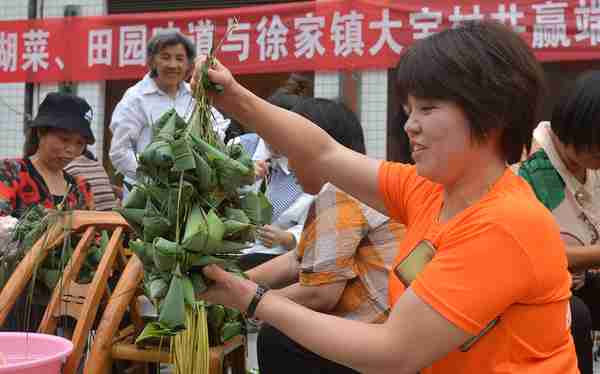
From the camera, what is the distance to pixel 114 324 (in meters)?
1.84

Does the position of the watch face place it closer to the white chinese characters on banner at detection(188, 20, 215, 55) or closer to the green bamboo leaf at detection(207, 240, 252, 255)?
the green bamboo leaf at detection(207, 240, 252, 255)

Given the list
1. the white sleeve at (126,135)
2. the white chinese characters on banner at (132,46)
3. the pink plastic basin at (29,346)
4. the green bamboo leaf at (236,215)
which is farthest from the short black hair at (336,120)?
the white chinese characters on banner at (132,46)

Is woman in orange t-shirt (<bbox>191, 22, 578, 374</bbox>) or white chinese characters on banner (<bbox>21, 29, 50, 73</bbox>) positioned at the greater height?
white chinese characters on banner (<bbox>21, 29, 50, 73</bbox>)

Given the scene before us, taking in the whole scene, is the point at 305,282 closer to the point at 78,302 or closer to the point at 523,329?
the point at 78,302

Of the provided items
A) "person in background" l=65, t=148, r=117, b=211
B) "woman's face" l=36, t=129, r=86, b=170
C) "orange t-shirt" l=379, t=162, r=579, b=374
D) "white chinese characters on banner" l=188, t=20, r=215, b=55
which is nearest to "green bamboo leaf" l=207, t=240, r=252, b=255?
"orange t-shirt" l=379, t=162, r=579, b=374

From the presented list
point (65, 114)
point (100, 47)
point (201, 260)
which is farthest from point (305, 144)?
point (100, 47)

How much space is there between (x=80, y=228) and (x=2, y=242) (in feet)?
0.78

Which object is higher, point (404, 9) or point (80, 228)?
point (404, 9)

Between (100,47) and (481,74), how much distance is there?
4728 mm

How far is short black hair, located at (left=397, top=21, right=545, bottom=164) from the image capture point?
123 cm

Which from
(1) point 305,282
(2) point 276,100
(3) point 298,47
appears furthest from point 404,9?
(1) point 305,282

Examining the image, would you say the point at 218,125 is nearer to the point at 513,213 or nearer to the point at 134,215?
the point at 134,215

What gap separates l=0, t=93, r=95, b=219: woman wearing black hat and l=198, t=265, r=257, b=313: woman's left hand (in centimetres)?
166

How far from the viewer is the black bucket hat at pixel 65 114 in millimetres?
2979
